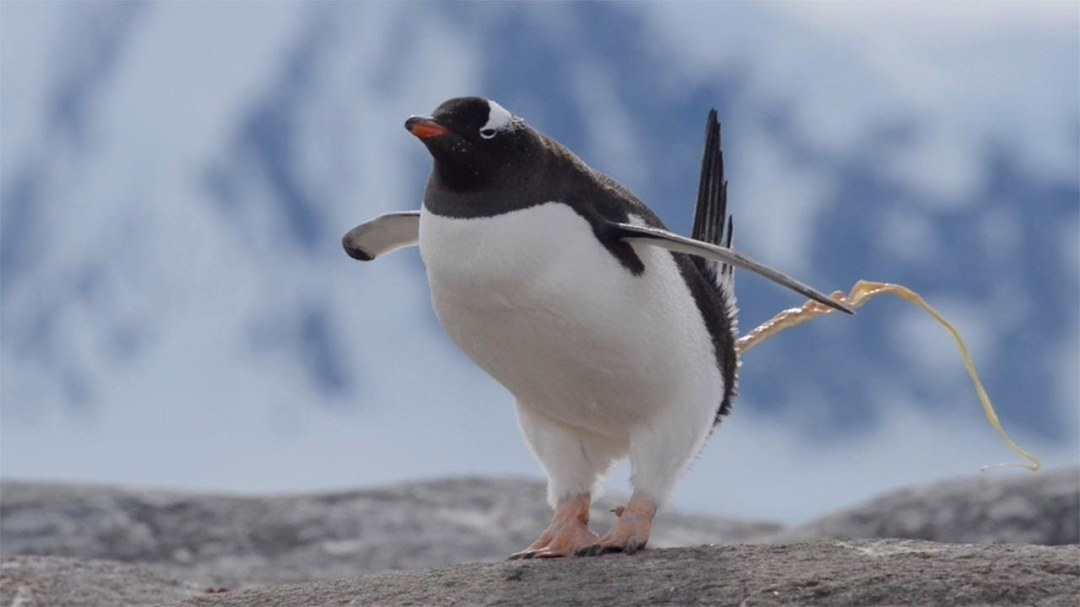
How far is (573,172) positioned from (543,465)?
1.10m

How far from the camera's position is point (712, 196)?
569cm

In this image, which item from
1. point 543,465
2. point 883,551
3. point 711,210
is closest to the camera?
point 883,551

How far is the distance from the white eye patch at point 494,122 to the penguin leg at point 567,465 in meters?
1.04

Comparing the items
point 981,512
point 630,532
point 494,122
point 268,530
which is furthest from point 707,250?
point 268,530

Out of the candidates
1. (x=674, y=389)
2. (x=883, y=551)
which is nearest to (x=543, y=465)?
(x=674, y=389)

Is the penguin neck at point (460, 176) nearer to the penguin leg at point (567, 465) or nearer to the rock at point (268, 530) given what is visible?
the penguin leg at point (567, 465)

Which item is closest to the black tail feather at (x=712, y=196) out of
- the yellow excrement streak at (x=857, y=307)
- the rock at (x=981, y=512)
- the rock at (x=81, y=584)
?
the yellow excrement streak at (x=857, y=307)

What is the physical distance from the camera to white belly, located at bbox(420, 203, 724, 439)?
466 centimetres

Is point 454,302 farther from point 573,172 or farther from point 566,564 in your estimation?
point 566,564

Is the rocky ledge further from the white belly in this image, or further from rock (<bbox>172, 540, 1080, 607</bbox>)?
the white belly

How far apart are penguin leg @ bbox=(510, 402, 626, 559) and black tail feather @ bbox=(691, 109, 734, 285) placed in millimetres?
971

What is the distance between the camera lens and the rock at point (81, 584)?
21.6ft

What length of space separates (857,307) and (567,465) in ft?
4.33

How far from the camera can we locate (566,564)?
15.3 feet
